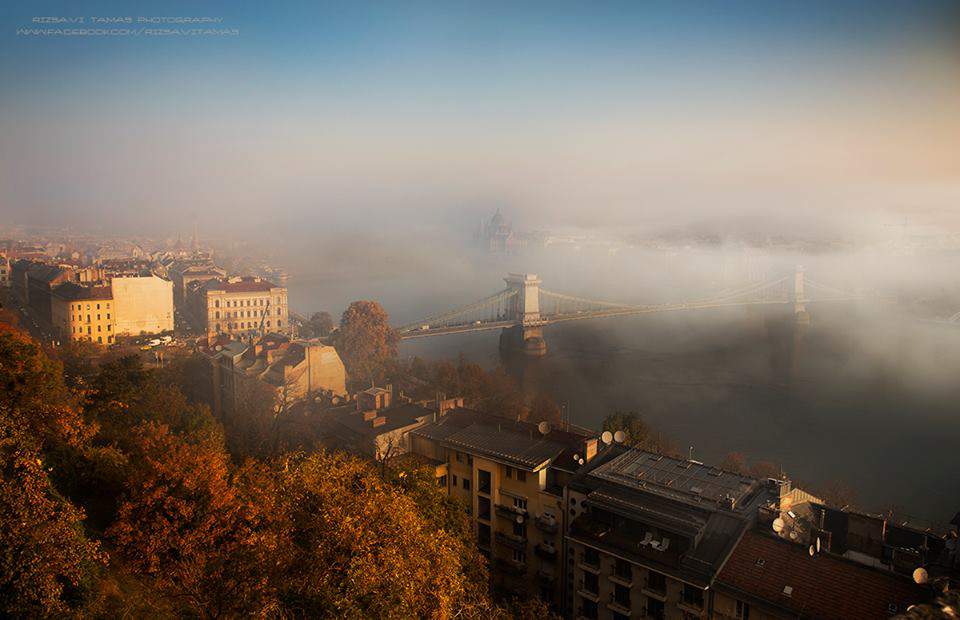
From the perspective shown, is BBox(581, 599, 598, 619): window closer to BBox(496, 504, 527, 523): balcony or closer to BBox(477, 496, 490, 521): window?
BBox(496, 504, 527, 523): balcony

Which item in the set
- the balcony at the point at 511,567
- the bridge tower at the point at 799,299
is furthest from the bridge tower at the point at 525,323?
the balcony at the point at 511,567

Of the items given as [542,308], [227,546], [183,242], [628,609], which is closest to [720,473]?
[628,609]

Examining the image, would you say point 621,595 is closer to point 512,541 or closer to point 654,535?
point 654,535

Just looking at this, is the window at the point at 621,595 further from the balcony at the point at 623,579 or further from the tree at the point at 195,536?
the tree at the point at 195,536

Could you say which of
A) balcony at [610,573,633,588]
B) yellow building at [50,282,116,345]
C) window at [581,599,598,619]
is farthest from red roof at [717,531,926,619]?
yellow building at [50,282,116,345]

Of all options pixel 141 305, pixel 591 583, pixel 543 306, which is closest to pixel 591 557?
pixel 591 583
